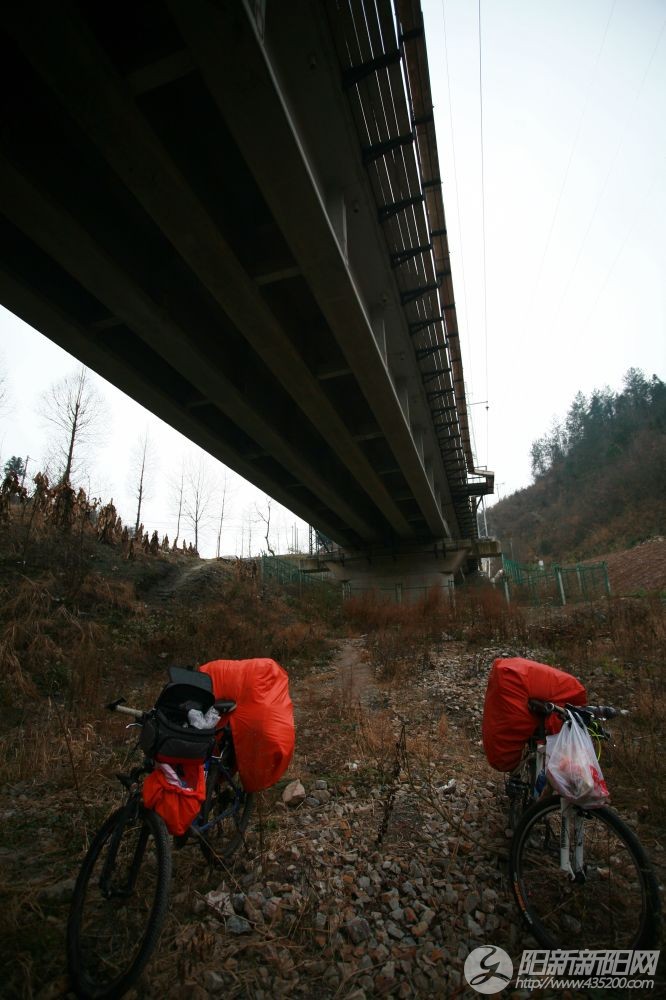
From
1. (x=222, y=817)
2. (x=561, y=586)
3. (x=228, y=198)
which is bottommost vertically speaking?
(x=222, y=817)

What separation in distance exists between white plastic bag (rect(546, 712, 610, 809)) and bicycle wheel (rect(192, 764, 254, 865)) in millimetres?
1967

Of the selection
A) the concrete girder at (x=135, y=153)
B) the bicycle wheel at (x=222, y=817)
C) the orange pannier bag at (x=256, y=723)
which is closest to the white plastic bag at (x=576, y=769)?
the orange pannier bag at (x=256, y=723)

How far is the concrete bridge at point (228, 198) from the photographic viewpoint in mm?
3479

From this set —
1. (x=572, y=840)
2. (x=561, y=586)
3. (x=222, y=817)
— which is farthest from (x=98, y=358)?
(x=561, y=586)

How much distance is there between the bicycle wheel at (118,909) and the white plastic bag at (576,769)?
6.49ft

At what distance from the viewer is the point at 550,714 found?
8.41 feet

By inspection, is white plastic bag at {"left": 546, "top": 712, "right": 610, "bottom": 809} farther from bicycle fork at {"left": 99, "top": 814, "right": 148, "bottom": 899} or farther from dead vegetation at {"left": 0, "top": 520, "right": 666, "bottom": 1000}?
bicycle fork at {"left": 99, "top": 814, "right": 148, "bottom": 899}

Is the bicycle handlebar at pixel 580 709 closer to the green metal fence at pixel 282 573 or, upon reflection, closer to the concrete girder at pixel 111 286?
the concrete girder at pixel 111 286

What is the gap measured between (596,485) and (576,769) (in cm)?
6708

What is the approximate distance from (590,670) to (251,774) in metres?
6.48

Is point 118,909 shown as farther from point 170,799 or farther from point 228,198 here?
point 228,198

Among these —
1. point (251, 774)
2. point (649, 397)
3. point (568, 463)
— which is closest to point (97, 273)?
point (251, 774)

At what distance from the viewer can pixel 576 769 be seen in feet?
7.41

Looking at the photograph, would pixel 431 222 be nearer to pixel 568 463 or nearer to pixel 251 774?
pixel 251 774
